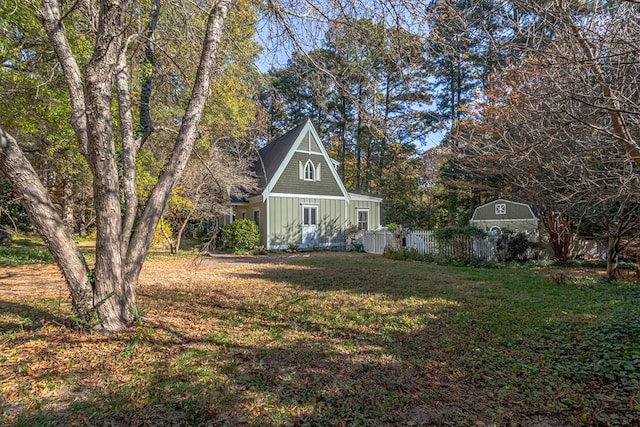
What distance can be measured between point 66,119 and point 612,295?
12.3m

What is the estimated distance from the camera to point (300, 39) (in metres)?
5.00

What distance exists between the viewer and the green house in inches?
610

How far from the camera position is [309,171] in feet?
54.8

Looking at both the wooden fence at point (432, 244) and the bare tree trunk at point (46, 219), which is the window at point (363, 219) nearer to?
the wooden fence at point (432, 244)

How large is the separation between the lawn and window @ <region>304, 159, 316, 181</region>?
11282 mm

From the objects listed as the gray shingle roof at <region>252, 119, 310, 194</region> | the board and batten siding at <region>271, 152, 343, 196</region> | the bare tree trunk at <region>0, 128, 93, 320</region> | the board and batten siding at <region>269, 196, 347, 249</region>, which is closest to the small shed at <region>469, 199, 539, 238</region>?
the board and batten siding at <region>269, 196, 347, 249</region>

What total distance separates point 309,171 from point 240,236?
4862 millimetres

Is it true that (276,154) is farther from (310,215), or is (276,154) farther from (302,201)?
(310,215)

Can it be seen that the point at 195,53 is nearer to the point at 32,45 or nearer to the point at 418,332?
the point at 32,45

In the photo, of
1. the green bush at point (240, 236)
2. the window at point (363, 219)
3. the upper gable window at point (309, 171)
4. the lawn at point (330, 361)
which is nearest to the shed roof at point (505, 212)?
the window at point (363, 219)

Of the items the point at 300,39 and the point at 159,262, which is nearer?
the point at 300,39

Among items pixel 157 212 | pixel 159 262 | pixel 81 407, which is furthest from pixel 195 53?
pixel 159 262

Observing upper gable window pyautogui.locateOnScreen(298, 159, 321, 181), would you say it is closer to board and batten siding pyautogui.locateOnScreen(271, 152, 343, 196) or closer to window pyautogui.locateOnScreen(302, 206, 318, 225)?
board and batten siding pyautogui.locateOnScreen(271, 152, 343, 196)

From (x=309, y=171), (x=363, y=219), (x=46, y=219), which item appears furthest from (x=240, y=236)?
(x=46, y=219)
